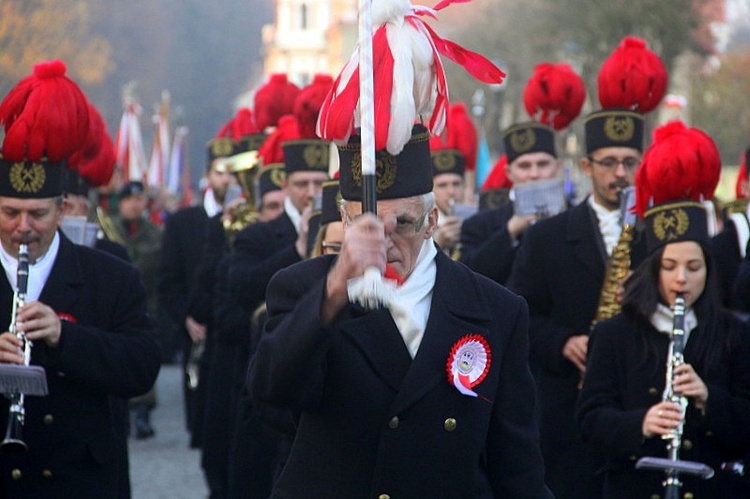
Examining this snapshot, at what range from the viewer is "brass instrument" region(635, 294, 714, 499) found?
21.3 ft

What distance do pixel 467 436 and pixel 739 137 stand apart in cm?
5615

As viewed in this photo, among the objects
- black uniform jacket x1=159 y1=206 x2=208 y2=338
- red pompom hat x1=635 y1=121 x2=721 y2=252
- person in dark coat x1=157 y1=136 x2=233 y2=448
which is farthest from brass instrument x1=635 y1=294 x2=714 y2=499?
black uniform jacket x1=159 y1=206 x2=208 y2=338

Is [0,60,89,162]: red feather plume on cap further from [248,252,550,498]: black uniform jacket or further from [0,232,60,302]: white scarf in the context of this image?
[248,252,550,498]: black uniform jacket

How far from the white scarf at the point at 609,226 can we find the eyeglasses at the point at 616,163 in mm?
239

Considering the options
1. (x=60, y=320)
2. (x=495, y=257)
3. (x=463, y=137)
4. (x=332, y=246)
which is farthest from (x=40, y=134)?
(x=463, y=137)

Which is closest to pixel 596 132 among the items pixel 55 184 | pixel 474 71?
pixel 55 184

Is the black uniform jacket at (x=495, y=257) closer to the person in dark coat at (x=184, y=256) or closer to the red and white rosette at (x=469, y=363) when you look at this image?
the person in dark coat at (x=184, y=256)

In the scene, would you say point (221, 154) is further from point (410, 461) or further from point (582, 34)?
point (582, 34)

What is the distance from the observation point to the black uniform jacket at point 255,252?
10273mm

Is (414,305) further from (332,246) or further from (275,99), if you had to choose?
(275,99)

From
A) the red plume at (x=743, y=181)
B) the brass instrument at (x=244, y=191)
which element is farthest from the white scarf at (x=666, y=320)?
the brass instrument at (x=244, y=191)

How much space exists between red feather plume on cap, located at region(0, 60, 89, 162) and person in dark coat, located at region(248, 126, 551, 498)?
251 cm

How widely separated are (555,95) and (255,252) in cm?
206

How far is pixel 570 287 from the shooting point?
8.59 metres
